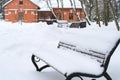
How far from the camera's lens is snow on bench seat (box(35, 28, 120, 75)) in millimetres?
5117

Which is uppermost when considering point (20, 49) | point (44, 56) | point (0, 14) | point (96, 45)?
point (96, 45)

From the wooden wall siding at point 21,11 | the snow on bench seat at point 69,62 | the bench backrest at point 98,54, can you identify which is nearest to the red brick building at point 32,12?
the wooden wall siding at point 21,11

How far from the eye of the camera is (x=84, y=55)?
6105 millimetres

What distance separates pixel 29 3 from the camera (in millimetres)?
65688

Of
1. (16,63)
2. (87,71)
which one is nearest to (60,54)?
(87,71)

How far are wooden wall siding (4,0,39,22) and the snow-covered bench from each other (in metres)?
58.8

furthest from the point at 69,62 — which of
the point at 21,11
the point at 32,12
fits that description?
the point at 21,11

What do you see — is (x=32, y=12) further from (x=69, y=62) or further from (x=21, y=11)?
(x=69, y=62)

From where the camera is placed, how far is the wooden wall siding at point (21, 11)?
215ft

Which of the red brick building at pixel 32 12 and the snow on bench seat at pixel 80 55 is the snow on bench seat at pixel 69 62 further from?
the red brick building at pixel 32 12

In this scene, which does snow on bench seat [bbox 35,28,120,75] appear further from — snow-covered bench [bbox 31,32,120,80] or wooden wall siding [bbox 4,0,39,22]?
wooden wall siding [bbox 4,0,39,22]

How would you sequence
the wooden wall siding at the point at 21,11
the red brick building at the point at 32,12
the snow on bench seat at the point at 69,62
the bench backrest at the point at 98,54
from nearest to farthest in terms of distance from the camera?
the bench backrest at the point at 98,54
the snow on bench seat at the point at 69,62
the red brick building at the point at 32,12
the wooden wall siding at the point at 21,11

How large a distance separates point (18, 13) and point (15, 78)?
6071 centimetres

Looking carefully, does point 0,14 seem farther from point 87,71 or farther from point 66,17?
point 87,71
